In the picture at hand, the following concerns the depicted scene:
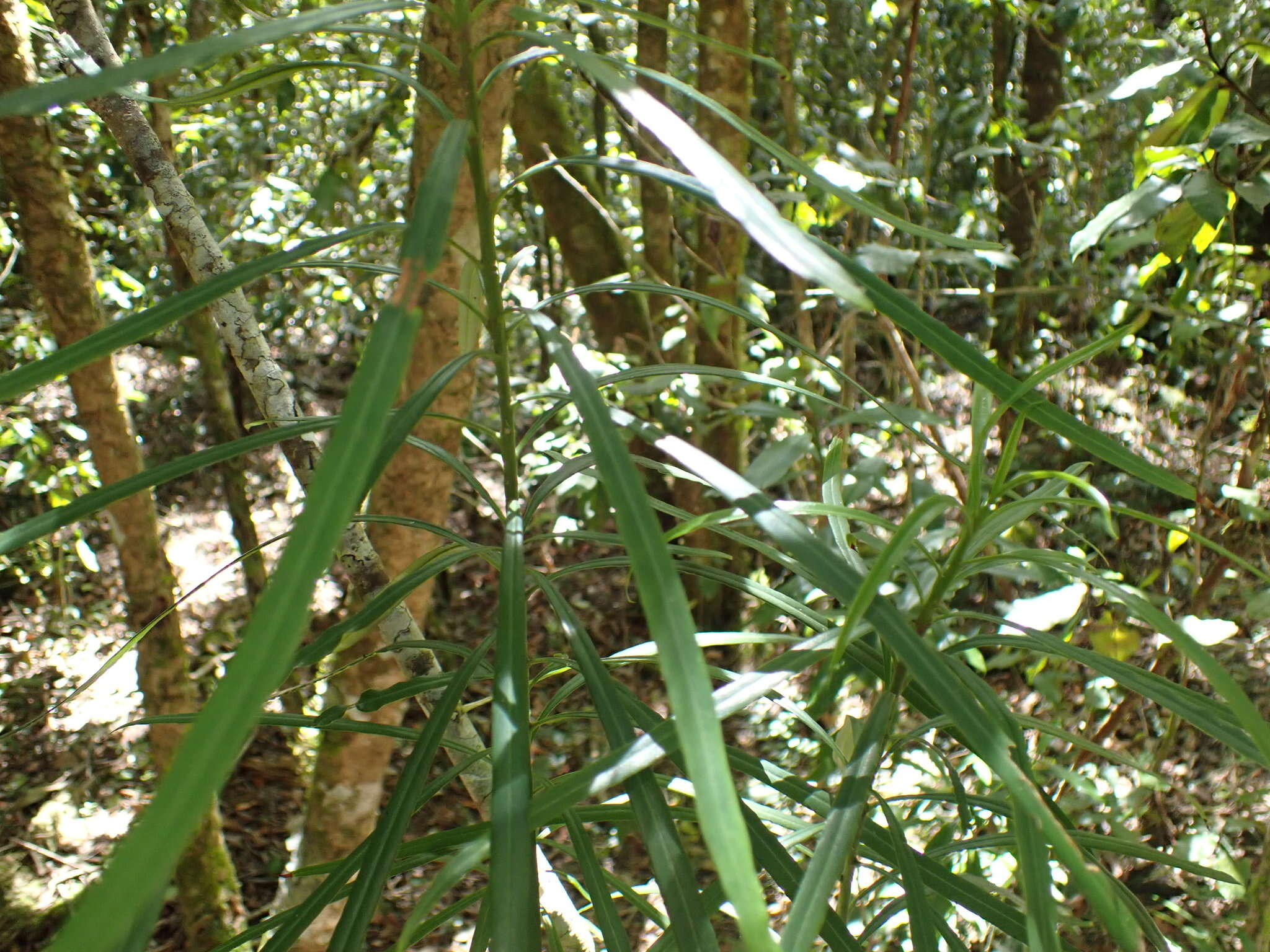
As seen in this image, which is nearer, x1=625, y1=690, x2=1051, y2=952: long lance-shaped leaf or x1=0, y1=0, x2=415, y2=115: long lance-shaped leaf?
x1=0, y1=0, x2=415, y2=115: long lance-shaped leaf

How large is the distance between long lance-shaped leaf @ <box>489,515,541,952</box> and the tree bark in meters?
2.07

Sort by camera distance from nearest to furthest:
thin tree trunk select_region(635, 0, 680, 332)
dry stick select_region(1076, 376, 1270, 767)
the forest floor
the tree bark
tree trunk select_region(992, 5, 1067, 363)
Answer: dry stick select_region(1076, 376, 1270, 767), the forest floor, thin tree trunk select_region(635, 0, 680, 332), the tree bark, tree trunk select_region(992, 5, 1067, 363)

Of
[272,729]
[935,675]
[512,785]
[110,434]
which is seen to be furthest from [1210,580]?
[272,729]

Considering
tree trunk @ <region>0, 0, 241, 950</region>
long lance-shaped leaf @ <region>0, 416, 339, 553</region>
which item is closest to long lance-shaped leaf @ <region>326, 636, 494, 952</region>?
long lance-shaped leaf @ <region>0, 416, 339, 553</region>

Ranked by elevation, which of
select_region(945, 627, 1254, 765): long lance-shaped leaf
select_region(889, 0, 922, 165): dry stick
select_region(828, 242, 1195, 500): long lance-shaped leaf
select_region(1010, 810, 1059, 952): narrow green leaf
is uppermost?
select_region(889, 0, 922, 165): dry stick

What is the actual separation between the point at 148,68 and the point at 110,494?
237 millimetres

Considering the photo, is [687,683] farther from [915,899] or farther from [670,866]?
[915,899]

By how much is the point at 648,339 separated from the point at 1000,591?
1.23m

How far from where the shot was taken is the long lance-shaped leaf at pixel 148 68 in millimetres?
349

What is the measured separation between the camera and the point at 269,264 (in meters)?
0.47

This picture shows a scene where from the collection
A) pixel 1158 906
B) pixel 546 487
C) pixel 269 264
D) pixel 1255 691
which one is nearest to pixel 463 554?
pixel 546 487

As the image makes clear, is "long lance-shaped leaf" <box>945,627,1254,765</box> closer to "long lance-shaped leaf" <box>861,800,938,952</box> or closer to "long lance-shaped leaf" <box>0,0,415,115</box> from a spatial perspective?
"long lance-shaped leaf" <box>861,800,938,952</box>

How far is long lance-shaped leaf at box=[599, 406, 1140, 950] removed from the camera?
1.25ft

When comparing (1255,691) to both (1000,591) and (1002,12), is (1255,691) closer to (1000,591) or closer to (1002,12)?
(1000,591)
